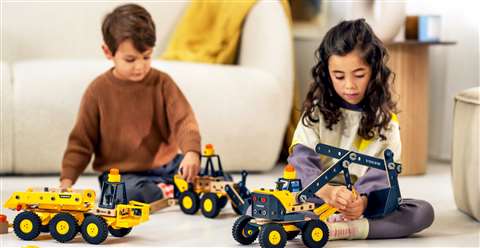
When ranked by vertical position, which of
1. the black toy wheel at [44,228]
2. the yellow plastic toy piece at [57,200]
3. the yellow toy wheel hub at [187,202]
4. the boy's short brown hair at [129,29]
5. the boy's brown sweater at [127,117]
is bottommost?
the yellow toy wheel hub at [187,202]

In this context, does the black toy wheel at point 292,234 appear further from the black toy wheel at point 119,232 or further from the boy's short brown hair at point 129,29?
the boy's short brown hair at point 129,29

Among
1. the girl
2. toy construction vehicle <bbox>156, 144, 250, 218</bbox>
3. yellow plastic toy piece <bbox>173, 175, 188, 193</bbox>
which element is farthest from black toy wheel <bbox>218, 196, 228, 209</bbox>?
the girl

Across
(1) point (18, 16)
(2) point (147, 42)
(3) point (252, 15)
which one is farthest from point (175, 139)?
(1) point (18, 16)

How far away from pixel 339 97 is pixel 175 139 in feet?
2.03

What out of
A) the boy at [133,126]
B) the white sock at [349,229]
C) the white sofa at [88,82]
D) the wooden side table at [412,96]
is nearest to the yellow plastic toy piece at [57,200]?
the boy at [133,126]

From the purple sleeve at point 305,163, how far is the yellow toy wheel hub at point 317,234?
16 centimetres

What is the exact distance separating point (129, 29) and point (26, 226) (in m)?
0.68

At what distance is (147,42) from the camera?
234 centimetres

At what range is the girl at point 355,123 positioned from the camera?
1974 millimetres

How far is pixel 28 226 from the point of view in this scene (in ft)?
6.23

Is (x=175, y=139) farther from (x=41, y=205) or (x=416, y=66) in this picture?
(x=416, y=66)

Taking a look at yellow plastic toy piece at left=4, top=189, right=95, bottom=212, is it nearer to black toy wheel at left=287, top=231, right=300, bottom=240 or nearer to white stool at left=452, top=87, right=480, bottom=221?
black toy wheel at left=287, top=231, right=300, bottom=240

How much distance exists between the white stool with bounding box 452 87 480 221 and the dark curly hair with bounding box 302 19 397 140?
261mm

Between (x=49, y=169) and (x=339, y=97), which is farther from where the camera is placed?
(x=49, y=169)
